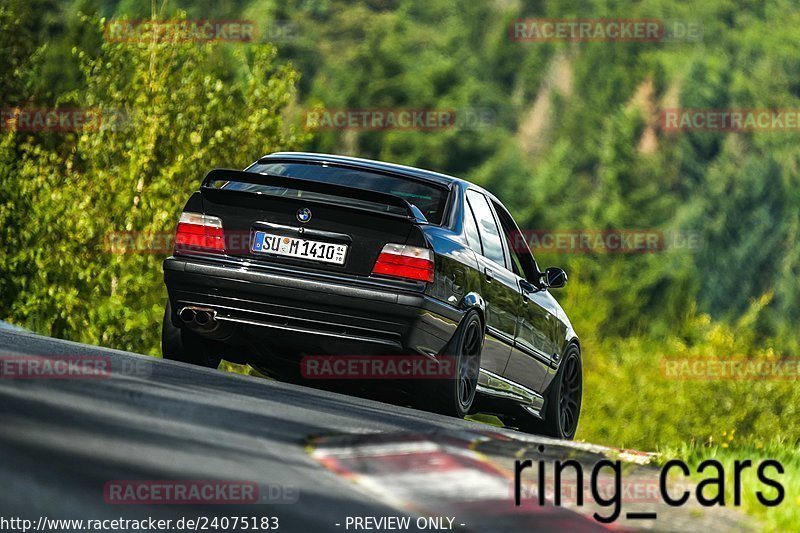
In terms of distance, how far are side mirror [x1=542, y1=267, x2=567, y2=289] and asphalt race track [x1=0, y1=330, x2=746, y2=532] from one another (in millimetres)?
3532

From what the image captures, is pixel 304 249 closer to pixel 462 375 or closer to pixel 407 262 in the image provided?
pixel 407 262

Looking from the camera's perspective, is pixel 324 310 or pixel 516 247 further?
pixel 516 247

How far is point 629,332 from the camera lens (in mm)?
99438

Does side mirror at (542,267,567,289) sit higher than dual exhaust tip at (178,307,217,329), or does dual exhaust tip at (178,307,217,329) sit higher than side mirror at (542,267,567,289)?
side mirror at (542,267,567,289)

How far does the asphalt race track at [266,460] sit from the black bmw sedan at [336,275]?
1.29 meters

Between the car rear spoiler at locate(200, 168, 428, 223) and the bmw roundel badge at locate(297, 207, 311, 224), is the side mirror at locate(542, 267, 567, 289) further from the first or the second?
the bmw roundel badge at locate(297, 207, 311, 224)

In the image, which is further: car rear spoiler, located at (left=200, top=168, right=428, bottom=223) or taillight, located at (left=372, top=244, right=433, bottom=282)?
car rear spoiler, located at (left=200, top=168, right=428, bottom=223)

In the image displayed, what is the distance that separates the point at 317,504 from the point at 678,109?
13024 cm

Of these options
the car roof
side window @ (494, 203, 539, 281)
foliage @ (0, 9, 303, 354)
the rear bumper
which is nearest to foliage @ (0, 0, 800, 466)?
foliage @ (0, 9, 303, 354)

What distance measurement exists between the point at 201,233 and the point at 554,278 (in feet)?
10.1

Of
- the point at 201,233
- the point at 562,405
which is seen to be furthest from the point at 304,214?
the point at 562,405

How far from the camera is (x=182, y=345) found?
10375 millimetres

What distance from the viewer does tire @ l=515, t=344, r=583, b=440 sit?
11812 millimetres

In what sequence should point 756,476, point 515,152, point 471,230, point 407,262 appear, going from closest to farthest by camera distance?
point 756,476
point 407,262
point 471,230
point 515,152
